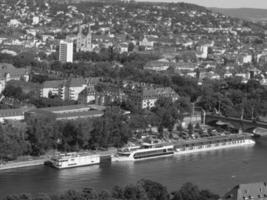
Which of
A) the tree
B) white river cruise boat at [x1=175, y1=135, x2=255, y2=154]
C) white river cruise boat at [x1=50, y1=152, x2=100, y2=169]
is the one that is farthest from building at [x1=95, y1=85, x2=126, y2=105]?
white river cruise boat at [x1=50, y1=152, x2=100, y2=169]

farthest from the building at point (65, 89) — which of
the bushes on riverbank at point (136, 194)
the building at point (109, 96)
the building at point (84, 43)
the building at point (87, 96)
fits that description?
the building at point (84, 43)

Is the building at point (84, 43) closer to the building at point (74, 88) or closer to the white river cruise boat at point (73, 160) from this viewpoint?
the building at point (74, 88)

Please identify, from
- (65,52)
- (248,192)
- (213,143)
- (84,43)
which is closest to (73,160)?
(213,143)

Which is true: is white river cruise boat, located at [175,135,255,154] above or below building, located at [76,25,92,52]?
below

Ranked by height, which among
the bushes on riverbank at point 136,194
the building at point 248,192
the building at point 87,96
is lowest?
the building at point 87,96

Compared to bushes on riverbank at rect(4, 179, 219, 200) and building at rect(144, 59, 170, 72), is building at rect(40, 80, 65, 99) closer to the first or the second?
building at rect(144, 59, 170, 72)

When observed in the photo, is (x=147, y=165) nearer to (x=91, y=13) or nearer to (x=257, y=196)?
(x=257, y=196)

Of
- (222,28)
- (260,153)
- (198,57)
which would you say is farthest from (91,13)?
(260,153)

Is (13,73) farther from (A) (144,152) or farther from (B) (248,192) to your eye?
(B) (248,192)
